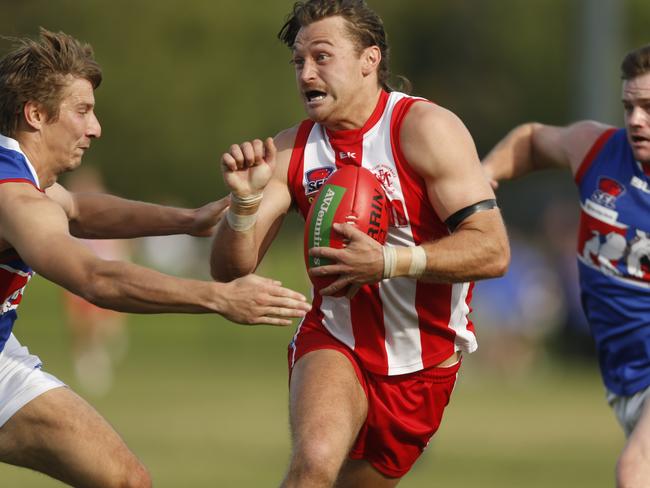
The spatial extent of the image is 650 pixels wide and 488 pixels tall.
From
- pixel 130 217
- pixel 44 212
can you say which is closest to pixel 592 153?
pixel 130 217

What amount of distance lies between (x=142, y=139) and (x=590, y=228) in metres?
31.6

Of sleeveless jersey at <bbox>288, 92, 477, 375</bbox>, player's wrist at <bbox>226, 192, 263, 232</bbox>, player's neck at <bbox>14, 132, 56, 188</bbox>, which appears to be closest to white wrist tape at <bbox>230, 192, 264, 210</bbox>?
player's wrist at <bbox>226, 192, 263, 232</bbox>

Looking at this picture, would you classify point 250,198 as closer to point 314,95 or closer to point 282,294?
point 314,95

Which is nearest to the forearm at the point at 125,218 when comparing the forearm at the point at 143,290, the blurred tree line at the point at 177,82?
the forearm at the point at 143,290

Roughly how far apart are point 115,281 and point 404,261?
4.29 feet

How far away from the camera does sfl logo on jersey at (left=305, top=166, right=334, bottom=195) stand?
251 inches

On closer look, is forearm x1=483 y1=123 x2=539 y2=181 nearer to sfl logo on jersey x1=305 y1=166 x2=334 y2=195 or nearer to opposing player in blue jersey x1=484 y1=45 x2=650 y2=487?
opposing player in blue jersey x1=484 y1=45 x2=650 y2=487

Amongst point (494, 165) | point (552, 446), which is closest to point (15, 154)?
point (494, 165)

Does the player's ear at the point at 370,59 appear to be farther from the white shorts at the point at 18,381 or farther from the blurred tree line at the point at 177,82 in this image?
the blurred tree line at the point at 177,82

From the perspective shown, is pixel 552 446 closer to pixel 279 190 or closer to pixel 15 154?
pixel 279 190

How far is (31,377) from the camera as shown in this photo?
6.20 m

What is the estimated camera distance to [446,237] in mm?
5930

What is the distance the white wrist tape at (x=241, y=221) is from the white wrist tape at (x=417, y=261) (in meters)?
0.82

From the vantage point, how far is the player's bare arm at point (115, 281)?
5012 millimetres
